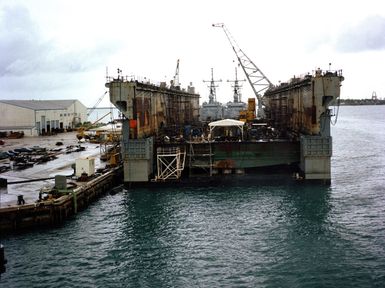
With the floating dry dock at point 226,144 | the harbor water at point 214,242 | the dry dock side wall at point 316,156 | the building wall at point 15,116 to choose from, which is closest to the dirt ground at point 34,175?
Result: the harbor water at point 214,242

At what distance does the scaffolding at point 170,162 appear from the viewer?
45531 mm

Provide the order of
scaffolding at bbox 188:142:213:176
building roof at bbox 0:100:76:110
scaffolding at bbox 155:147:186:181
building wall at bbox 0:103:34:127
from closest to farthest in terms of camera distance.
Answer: scaffolding at bbox 155:147:186:181 < scaffolding at bbox 188:142:213:176 < building wall at bbox 0:103:34:127 < building roof at bbox 0:100:76:110

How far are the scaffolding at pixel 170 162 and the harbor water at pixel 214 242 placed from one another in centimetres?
393

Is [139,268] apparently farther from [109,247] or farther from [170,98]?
[170,98]

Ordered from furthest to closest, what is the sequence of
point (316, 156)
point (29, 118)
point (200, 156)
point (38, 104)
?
point (38, 104) < point (29, 118) < point (200, 156) < point (316, 156)

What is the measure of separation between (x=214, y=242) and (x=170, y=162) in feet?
65.1

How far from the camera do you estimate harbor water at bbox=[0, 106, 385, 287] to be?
891 inches

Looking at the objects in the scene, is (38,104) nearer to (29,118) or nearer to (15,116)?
(15,116)

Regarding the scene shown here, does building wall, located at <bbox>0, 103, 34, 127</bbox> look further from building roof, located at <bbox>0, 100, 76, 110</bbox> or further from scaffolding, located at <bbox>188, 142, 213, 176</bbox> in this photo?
scaffolding, located at <bbox>188, 142, 213, 176</bbox>

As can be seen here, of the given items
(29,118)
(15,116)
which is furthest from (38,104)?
(29,118)

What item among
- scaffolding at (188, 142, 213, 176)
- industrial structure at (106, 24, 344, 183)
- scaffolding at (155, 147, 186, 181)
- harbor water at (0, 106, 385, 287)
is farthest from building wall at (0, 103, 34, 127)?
harbor water at (0, 106, 385, 287)

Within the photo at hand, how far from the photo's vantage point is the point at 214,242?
27828 mm

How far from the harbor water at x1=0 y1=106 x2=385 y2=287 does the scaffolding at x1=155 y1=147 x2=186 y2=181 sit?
393cm

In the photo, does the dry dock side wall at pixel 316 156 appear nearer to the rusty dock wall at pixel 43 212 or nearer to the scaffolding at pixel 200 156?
the scaffolding at pixel 200 156
